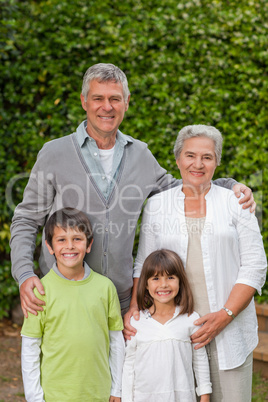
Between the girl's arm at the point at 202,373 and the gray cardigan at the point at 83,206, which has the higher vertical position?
the gray cardigan at the point at 83,206

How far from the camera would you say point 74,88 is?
15.8 ft

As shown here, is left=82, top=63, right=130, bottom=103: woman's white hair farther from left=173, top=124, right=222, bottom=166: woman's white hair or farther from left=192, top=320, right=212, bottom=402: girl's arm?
left=192, top=320, right=212, bottom=402: girl's arm

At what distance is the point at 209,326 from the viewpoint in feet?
7.73

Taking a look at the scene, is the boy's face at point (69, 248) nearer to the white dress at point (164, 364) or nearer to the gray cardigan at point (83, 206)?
the gray cardigan at point (83, 206)

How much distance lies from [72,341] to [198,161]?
39.3 inches

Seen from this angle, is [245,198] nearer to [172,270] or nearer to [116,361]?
[172,270]

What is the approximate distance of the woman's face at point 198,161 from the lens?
245 cm

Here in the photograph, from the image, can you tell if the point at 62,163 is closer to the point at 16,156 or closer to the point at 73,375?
the point at 73,375

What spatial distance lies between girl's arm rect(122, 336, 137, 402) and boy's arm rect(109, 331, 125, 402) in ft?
0.08

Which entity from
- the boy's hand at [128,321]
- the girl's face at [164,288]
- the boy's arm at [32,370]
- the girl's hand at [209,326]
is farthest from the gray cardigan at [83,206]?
the girl's hand at [209,326]

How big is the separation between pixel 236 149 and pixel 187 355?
240 cm

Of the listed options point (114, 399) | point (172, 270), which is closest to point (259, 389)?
point (114, 399)

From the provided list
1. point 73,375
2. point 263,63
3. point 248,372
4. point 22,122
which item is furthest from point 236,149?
point 73,375

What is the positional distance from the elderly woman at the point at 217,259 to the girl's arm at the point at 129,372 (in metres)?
0.29
